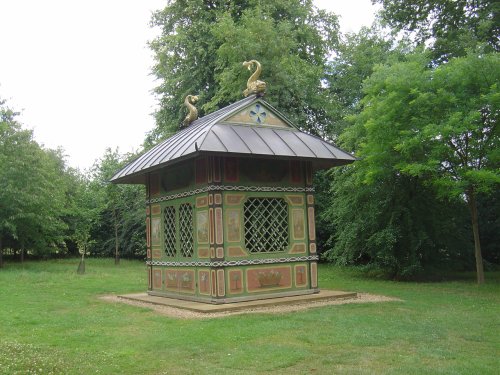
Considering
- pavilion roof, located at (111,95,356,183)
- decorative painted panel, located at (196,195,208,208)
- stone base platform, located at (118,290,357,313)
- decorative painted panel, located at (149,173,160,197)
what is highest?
pavilion roof, located at (111,95,356,183)

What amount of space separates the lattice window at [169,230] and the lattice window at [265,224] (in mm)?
2058

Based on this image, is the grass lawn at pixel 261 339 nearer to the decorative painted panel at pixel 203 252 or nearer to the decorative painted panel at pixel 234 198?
the decorative painted panel at pixel 203 252

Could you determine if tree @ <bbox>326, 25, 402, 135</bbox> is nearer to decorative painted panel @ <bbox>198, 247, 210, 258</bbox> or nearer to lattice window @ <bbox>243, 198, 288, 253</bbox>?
lattice window @ <bbox>243, 198, 288, 253</bbox>

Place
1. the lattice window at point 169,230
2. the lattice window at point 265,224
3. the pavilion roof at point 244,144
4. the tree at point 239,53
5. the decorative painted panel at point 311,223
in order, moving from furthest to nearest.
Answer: the tree at point 239,53 < the lattice window at point 169,230 < the decorative painted panel at point 311,223 < the lattice window at point 265,224 < the pavilion roof at point 244,144

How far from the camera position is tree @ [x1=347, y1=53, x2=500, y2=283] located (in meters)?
13.1

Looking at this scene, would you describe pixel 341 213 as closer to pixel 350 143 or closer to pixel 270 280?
pixel 350 143

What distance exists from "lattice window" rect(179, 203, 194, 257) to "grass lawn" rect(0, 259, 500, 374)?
1.76 metres

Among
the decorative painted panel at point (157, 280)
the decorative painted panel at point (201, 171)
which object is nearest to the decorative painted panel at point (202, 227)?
the decorative painted panel at point (201, 171)

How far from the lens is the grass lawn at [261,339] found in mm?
6055

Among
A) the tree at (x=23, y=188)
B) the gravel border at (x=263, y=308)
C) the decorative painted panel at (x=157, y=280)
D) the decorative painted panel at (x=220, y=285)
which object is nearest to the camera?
the gravel border at (x=263, y=308)

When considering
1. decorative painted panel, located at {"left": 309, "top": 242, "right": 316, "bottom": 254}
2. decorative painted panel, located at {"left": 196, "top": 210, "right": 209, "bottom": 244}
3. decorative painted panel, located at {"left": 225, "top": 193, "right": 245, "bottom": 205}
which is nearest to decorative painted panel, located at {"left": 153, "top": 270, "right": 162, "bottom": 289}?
decorative painted panel, located at {"left": 196, "top": 210, "right": 209, "bottom": 244}

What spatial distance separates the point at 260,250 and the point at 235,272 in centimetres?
81

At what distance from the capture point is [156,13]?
28031 mm

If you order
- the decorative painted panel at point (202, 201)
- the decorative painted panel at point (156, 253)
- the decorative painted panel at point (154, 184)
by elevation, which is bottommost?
the decorative painted panel at point (156, 253)
